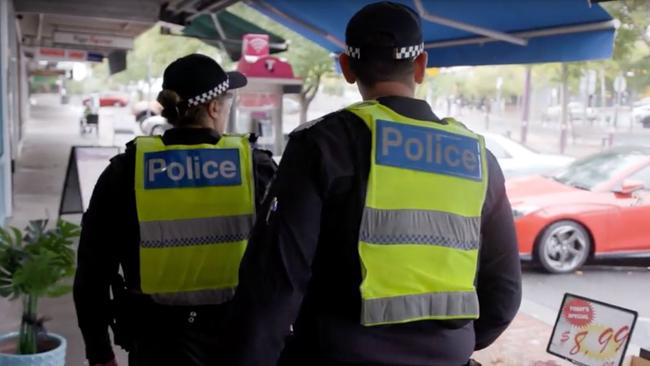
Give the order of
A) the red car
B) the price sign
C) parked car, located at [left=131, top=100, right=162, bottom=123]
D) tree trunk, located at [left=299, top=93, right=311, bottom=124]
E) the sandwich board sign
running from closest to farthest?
1. the price sign
2. the red car
3. the sandwich board sign
4. tree trunk, located at [left=299, top=93, right=311, bottom=124]
5. parked car, located at [left=131, top=100, right=162, bottom=123]

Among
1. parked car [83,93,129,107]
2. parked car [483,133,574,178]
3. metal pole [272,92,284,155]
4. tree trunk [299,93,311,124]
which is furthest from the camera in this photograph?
parked car [83,93,129,107]

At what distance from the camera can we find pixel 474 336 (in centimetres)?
161

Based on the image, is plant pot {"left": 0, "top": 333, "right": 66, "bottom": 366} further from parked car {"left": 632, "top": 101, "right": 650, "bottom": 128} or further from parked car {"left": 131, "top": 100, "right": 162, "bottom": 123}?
parked car {"left": 131, "top": 100, "right": 162, "bottom": 123}

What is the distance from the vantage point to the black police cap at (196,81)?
224 centimetres

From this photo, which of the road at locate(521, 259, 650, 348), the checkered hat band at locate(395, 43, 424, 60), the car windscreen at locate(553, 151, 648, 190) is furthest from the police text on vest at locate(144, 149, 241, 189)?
the car windscreen at locate(553, 151, 648, 190)

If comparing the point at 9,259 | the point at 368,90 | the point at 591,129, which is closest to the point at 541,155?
the point at 591,129

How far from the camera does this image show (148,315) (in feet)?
7.07

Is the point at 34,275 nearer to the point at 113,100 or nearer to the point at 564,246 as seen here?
the point at 564,246

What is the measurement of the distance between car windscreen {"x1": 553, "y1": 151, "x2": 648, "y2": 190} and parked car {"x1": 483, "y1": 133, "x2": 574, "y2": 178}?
302 millimetres

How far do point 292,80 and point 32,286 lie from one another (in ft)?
24.5

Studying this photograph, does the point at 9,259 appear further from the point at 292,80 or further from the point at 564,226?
the point at 292,80

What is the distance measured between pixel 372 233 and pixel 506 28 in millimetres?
4580

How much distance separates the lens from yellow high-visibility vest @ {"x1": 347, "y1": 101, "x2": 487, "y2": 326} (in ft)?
4.57

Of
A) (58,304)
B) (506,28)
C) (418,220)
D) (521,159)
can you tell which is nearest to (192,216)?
(418,220)
